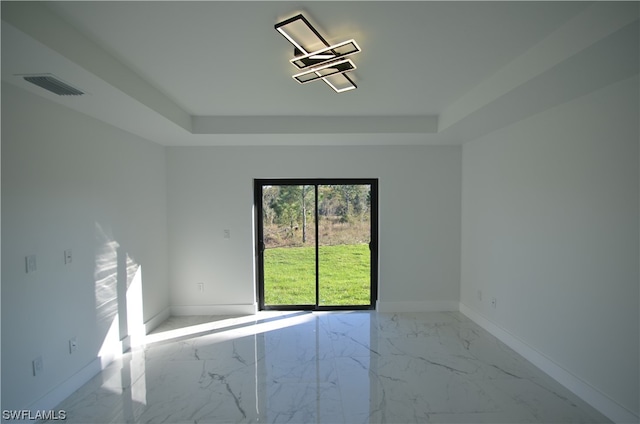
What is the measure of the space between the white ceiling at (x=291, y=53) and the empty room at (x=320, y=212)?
0.02 metres

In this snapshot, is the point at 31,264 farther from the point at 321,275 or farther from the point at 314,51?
the point at 321,275

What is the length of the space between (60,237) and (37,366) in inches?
35.4

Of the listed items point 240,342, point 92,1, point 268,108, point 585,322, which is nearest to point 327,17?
point 92,1

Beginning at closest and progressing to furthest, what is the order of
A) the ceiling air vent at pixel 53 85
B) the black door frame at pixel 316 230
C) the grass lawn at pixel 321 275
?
the ceiling air vent at pixel 53 85 → the black door frame at pixel 316 230 → the grass lawn at pixel 321 275

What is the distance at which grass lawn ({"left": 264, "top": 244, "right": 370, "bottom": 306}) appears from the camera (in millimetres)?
4164

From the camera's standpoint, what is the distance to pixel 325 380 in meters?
2.54

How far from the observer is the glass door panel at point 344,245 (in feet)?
13.5

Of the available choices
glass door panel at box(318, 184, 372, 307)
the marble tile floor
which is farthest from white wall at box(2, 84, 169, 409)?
glass door panel at box(318, 184, 372, 307)

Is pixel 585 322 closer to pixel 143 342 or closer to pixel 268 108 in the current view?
pixel 268 108

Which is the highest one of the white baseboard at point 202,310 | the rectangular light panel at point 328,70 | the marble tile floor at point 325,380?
the rectangular light panel at point 328,70

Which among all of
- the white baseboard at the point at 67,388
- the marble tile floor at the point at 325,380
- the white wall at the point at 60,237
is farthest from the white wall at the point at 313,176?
the white baseboard at the point at 67,388

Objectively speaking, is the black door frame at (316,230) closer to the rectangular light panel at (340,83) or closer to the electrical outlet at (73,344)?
the rectangular light panel at (340,83)

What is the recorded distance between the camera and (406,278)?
407 cm

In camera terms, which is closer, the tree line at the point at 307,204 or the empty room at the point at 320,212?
the empty room at the point at 320,212
